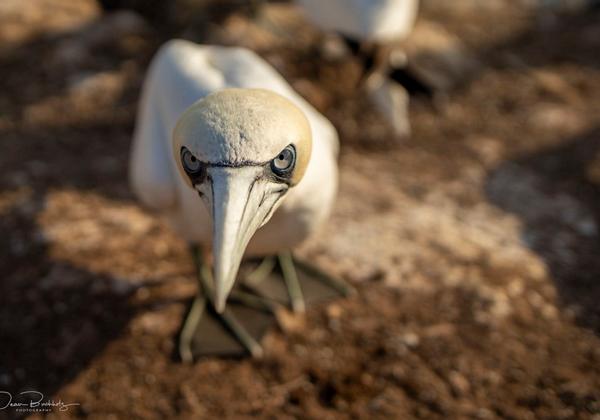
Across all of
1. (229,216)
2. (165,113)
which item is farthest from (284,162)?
(165,113)

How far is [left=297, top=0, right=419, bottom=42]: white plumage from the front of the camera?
438cm

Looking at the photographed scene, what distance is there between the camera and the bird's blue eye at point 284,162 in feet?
6.36

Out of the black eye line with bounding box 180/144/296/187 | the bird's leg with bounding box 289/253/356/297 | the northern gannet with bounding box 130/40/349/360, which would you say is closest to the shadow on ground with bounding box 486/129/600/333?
the bird's leg with bounding box 289/253/356/297

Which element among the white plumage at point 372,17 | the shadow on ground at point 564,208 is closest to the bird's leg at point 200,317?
the shadow on ground at point 564,208

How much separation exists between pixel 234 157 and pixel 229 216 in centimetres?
17

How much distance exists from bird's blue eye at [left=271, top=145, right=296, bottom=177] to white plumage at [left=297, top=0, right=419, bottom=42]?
2.70 metres

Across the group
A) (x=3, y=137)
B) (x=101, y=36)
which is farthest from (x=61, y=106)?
(x=101, y=36)

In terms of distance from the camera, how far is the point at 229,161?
1.85 metres

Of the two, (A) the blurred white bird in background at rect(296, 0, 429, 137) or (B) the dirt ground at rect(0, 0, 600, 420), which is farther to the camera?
(A) the blurred white bird in background at rect(296, 0, 429, 137)

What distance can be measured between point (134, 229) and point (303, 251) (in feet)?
3.28

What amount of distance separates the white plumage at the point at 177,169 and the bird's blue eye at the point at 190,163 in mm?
616

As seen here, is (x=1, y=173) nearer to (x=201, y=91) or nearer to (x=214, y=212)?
(x=201, y=91)

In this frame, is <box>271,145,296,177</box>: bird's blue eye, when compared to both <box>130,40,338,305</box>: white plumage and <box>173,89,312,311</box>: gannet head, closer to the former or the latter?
<box>173,89,312,311</box>: gannet head

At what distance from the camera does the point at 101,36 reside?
562cm
